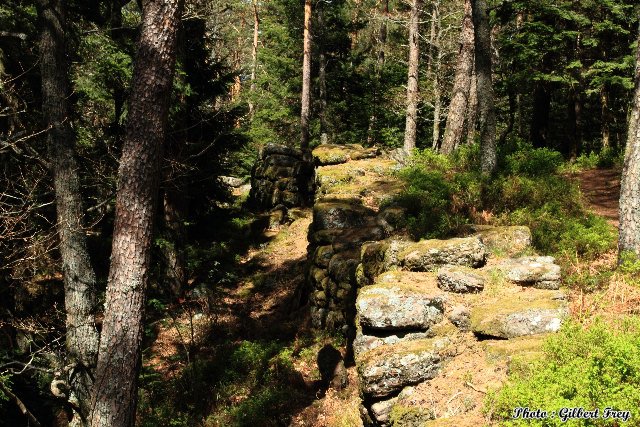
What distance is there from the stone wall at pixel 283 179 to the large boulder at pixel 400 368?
1418 centimetres

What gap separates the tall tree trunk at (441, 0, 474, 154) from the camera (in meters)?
15.1

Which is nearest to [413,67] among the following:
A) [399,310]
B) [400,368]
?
[399,310]

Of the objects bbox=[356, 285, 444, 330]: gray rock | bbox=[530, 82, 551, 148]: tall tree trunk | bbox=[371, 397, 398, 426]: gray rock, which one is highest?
bbox=[530, 82, 551, 148]: tall tree trunk

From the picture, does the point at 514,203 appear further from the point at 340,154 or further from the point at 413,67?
the point at 340,154

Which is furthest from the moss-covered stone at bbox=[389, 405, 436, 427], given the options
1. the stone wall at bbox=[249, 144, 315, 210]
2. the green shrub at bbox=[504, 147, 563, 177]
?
the stone wall at bbox=[249, 144, 315, 210]

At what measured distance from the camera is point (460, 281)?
6875 mm

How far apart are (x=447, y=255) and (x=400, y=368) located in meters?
2.44

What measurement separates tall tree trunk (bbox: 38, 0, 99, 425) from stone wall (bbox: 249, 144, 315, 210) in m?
11.6

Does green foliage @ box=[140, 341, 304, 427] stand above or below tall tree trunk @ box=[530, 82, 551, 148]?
below

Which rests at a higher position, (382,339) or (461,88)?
(461,88)

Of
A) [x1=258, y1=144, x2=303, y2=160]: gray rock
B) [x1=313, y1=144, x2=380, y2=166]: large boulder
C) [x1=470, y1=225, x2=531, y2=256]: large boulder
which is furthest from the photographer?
[x1=258, y1=144, x2=303, y2=160]: gray rock

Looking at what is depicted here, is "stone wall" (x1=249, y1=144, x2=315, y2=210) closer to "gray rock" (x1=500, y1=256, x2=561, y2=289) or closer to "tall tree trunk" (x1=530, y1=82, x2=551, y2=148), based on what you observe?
"tall tree trunk" (x1=530, y1=82, x2=551, y2=148)

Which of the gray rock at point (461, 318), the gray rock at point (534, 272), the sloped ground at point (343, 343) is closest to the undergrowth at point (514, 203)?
the sloped ground at point (343, 343)

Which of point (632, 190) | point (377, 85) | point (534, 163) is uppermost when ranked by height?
point (377, 85)
